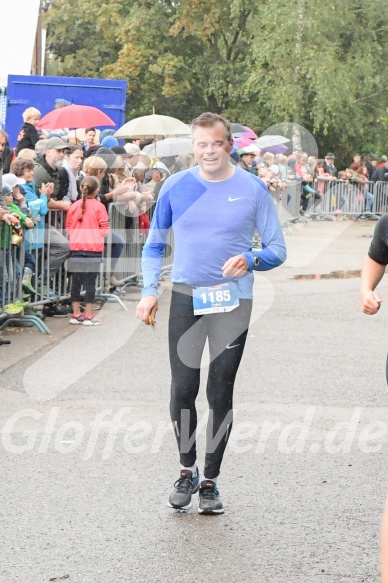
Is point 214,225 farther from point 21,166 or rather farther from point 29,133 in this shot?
point 29,133

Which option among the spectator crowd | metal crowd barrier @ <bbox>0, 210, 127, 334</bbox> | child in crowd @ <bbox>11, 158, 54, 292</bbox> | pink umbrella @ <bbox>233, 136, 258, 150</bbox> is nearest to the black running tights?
the spectator crowd

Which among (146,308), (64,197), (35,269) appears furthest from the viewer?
(64,197)

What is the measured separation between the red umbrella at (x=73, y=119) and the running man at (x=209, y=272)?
41.3ft

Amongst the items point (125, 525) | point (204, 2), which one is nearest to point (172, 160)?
point (125, 525)

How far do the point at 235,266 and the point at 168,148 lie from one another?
15283mm

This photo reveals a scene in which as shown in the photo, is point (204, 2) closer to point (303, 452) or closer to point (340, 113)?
point (340, 113)

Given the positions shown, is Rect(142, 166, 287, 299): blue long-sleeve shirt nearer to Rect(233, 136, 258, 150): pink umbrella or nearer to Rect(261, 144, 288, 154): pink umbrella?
Rect(233, 136, 258, 150): pink umbrella

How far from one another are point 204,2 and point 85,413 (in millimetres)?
41458

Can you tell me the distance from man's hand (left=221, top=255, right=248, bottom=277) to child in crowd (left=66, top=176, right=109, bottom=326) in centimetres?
654

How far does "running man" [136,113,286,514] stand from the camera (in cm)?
559

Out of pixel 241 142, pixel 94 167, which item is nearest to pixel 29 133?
pixel 94 167

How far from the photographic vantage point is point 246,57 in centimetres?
4747

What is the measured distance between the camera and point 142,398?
827cm

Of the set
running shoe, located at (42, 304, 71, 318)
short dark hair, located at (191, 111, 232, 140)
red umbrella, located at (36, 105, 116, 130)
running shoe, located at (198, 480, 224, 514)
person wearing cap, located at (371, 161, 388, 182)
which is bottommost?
person wearing cap, located at (371, 161, 388, 182)
